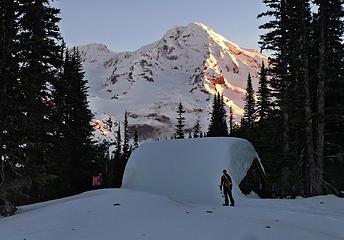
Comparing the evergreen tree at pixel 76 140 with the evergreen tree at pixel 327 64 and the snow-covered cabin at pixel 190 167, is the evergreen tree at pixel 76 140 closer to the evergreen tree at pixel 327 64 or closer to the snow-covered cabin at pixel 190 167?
the snow-covered cabin at pixel 190 167

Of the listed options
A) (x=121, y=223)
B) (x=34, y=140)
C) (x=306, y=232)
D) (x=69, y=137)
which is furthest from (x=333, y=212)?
(x=69, y=137)

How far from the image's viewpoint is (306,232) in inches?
503

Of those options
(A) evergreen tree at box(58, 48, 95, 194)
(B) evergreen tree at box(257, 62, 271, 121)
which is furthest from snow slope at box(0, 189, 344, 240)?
(B) evergreen tree at box(257, 62, 271, 121)

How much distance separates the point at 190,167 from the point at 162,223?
1399 cm

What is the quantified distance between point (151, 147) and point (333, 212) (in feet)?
51.7

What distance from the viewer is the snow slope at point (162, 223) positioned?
1172cm

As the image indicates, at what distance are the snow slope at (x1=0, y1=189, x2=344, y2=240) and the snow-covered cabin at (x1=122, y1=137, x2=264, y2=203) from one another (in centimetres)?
639

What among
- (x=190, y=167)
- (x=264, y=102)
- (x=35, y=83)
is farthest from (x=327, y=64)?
(x=264, y=102)

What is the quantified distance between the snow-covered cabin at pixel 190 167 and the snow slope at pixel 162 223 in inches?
251

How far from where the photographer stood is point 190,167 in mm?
27312

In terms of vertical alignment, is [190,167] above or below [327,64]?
below

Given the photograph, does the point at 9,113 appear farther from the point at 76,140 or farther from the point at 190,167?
the point at 76,140

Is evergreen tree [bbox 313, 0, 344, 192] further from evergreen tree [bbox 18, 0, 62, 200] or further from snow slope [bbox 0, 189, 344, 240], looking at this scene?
evergreen tree [bbox 18, 0, 62, 200]

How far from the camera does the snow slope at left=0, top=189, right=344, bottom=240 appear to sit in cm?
1172
